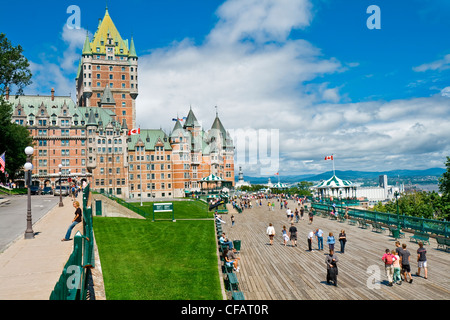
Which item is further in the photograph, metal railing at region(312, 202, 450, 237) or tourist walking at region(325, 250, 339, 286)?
metal railing at region(312, 202, 450, 237)

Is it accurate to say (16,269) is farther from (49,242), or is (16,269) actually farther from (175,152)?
(175,152)

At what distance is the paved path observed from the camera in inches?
381

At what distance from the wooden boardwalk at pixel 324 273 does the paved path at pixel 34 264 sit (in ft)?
25.7

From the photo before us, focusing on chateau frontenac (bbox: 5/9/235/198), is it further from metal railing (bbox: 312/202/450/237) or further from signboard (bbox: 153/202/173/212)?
metal railing (bbox: 312/202/450/237)

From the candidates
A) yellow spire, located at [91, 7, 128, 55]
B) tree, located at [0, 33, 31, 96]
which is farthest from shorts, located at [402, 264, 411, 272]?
yellow spire, located at [91, 7, 128, 55]

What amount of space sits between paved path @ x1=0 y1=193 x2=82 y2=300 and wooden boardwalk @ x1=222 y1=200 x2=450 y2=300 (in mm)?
7848

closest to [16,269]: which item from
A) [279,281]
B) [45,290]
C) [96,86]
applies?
[45,290]

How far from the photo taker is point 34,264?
13.0 meters

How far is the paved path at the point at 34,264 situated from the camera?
381 inches

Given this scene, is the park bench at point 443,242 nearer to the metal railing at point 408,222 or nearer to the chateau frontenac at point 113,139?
the metal railing at point 408,222

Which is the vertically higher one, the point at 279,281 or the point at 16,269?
the point at 16,269

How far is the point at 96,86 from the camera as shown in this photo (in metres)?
104

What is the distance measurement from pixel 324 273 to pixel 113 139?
8411 cm

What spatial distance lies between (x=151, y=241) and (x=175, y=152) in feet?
252
